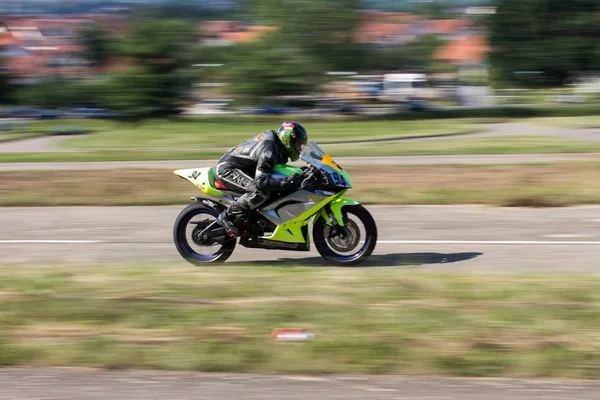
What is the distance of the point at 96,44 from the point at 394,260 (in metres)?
57.8

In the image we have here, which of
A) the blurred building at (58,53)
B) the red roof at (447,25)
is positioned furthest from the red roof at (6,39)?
the red roof at (447,25)

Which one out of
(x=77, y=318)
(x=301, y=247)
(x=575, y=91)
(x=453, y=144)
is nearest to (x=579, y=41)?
(x=575, y=91)

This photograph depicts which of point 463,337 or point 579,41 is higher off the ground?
point 579,41

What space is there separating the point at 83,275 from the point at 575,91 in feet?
217

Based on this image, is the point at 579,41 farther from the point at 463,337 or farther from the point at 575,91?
the point at 463,337

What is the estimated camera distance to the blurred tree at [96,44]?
60.9 metres

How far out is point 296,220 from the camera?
9023mm

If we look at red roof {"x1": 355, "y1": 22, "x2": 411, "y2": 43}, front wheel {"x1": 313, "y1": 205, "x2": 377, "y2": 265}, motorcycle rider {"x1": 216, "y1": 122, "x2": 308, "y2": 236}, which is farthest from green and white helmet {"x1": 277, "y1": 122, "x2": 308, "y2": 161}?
red roof {"x1": 355, "y1": 22, "x2": 411, "y2": 43}

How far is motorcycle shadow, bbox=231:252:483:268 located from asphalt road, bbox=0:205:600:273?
0.01 meters

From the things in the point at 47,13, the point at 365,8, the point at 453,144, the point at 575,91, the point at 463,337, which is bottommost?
the point at 463,337

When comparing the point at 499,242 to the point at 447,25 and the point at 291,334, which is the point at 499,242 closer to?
the point at 291,334

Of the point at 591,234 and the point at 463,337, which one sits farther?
the point at 591,234

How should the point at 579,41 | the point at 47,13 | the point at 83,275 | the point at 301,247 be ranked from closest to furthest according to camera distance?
the point at 83,275 < the point at 301,247 < the point at 579,41 < the point at 47,13

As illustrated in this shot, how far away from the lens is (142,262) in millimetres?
9461
